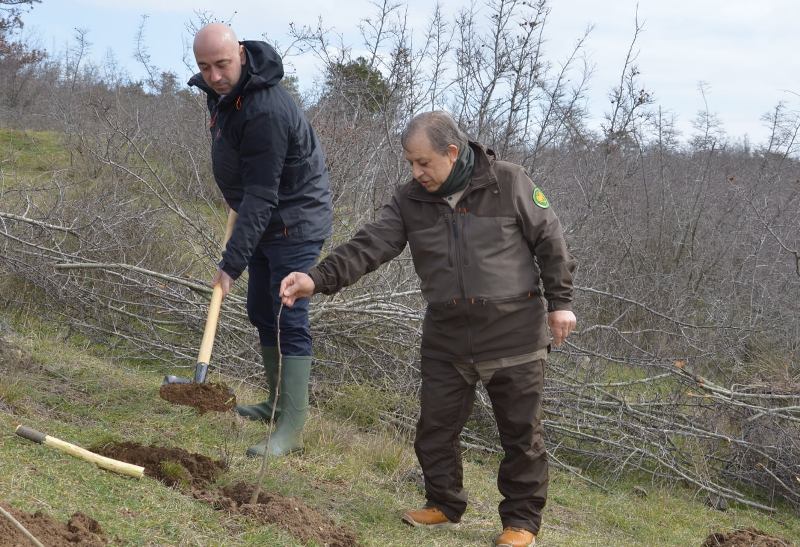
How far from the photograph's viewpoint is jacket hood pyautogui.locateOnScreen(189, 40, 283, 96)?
4047 millimetres

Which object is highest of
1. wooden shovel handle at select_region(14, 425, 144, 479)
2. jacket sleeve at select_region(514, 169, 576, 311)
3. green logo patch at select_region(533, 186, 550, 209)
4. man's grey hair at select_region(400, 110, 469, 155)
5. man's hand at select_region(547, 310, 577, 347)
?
man's grey hair at select_region(400, 110, 469, 155)

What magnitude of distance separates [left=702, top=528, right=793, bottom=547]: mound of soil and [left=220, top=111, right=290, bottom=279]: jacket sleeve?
2.71m

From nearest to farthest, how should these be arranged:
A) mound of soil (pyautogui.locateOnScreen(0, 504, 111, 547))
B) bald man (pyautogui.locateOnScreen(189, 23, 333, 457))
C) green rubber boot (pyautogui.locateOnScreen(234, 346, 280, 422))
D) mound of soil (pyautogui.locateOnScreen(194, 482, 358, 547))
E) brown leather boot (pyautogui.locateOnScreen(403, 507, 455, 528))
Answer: mound of soil (pyautogui.locateOnScreen(0, 504, 111, 547))
mound of soil (pyautogui.locateOnScreen(194, 482, 358, 547))
brown leather boot (pyautogui.locateOnScreen(403, 507, 455, 528))
bald man (pyautogui.locateOnScreen(189, 23, 333, 457))
green rubber boot (pyautogui.locateOnScreen(234, 346, 280, 422))

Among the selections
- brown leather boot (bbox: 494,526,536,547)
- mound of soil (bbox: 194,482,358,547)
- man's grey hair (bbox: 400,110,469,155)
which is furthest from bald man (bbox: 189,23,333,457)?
brown leather boot (bbox: 494,526,536,547)

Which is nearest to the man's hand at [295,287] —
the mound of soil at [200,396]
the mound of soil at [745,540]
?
the mound of soil at [200,396]

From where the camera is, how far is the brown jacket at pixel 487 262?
11.7 feet

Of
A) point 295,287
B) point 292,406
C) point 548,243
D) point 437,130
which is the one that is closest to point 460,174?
point 437,130

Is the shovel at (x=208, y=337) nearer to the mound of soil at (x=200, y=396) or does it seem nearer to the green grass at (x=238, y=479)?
the mound of soil at (x=200, y=396)

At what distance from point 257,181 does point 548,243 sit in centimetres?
143

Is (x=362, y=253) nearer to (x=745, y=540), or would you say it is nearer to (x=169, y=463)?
(x=169, y=463)

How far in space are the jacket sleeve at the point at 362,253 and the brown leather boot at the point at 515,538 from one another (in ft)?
4.11

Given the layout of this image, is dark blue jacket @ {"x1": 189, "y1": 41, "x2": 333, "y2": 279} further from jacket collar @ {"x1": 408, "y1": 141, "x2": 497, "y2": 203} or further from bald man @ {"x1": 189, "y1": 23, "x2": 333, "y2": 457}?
jacket collar @ {"x1": 408, "y1": 141, "x2": 497, "y2": 203}

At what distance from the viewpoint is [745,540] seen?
14.0 ft

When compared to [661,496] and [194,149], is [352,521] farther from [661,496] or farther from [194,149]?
[194,149]
